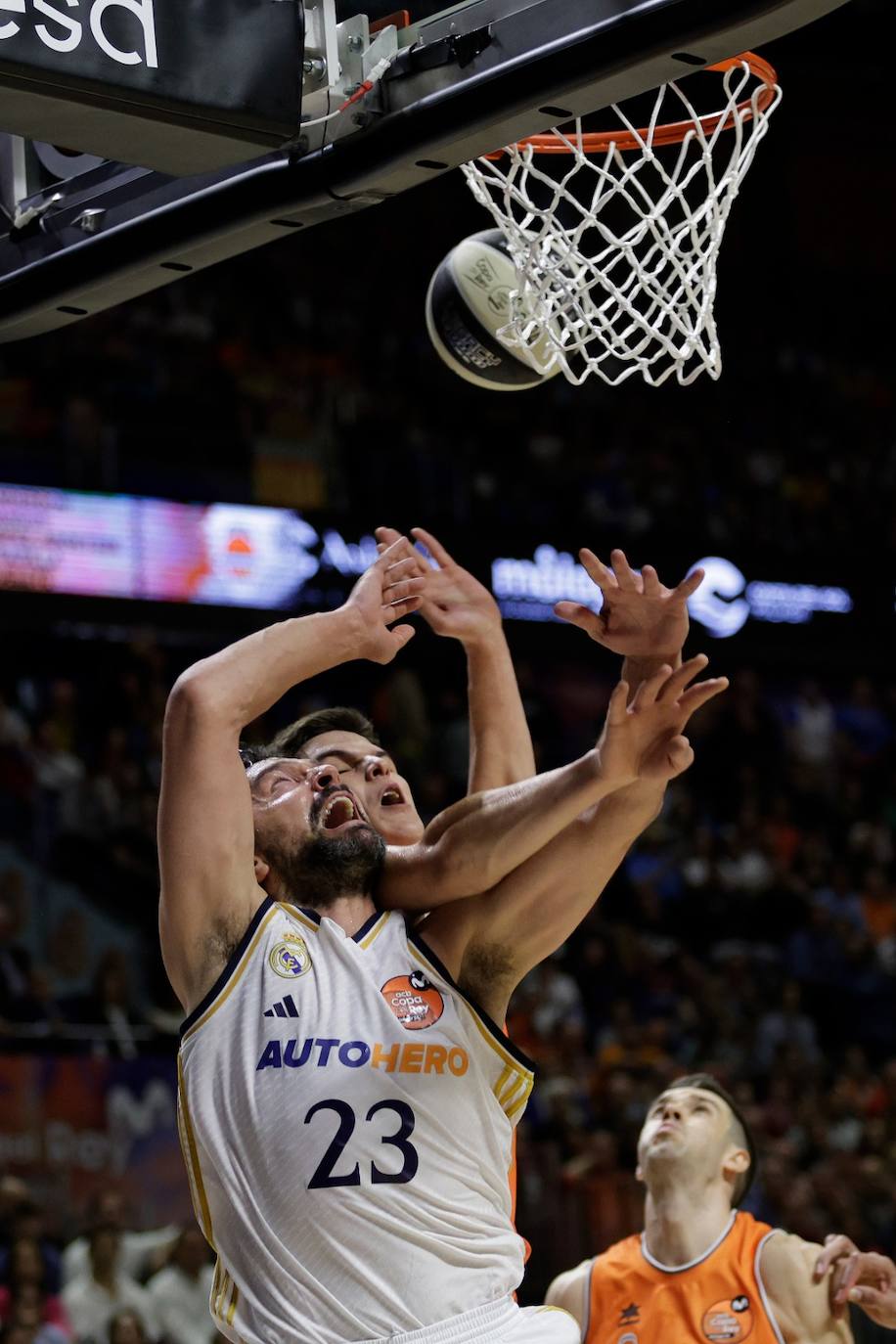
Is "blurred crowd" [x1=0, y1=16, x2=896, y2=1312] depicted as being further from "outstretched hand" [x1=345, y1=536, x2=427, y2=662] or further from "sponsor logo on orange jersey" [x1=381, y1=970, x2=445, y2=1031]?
"outstretched hand" [x1=345, y1=536, x2=427, y2=662]

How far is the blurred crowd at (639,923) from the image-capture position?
9688mm

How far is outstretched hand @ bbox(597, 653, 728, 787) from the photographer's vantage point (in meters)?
3.29

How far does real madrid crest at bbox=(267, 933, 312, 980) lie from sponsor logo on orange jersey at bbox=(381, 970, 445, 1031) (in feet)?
0.52

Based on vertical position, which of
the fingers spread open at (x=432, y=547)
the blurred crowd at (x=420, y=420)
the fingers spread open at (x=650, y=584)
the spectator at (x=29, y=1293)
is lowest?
the spectator at (x=29, y=1293)

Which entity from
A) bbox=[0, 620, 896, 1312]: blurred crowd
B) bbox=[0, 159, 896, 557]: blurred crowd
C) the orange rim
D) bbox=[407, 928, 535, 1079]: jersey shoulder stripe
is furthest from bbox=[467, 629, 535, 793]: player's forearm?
bbox=[0, 159, 896, 557]: blurred crowd

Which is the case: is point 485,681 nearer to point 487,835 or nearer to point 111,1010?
point 487,835

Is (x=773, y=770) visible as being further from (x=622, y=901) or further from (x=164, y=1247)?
(x=164, y=1247)

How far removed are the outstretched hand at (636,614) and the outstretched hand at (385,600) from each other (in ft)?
1.18

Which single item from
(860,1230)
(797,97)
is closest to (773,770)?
(860,1230)

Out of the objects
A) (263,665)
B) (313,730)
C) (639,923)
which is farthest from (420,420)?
(263,665)

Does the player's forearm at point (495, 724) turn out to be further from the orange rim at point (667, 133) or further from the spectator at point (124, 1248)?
the spectator at point (124, 1248)

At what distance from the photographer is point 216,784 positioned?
11.1 feet

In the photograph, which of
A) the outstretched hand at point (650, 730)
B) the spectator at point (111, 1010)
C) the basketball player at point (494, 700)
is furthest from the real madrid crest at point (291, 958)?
the spectator at point (111, 1010)

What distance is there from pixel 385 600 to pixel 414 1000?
78cm
